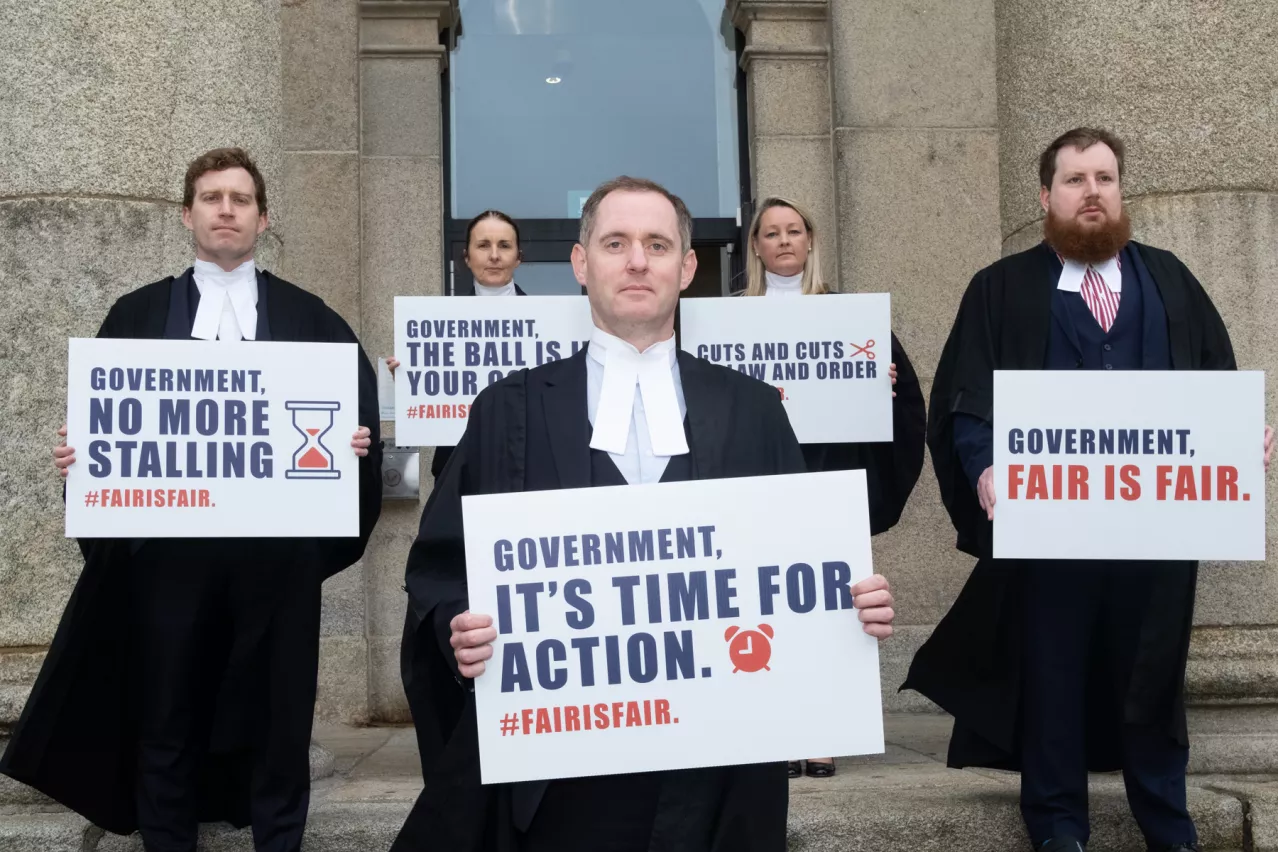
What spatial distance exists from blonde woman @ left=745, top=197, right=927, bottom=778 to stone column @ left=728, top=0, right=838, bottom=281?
81.6 inches

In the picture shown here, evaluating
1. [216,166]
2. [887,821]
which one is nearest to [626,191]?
[216,166]

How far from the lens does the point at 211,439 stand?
4039 mm

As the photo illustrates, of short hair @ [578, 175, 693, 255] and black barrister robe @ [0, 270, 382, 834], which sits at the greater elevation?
short hair @ [578, 175, 693, 255]

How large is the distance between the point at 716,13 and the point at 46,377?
182 inches

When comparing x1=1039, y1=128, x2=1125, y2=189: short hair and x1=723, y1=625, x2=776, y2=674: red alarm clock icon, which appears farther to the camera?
x1=1039, y1=128, x2=1125, y2=189: short hair

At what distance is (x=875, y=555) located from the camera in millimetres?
7227

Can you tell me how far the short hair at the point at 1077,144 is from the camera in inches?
169

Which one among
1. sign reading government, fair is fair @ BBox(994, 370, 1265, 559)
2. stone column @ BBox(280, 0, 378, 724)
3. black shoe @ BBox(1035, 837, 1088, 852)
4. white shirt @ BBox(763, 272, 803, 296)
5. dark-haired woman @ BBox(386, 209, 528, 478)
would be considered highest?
stone column @ BBox(280, 0, 378, 724)

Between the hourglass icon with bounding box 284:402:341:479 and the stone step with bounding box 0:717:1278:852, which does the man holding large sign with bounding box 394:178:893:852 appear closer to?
the hourglass icon with bounding box 284:402:341:479

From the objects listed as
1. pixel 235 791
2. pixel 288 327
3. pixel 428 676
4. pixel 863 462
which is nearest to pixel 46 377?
pixel 288 327

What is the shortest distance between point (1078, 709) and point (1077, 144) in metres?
1.67

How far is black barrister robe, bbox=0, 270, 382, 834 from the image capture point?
4.05 m

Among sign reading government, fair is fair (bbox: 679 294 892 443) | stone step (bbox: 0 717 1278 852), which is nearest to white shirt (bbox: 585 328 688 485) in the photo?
stone step (bbox: 0 717 1278 852)

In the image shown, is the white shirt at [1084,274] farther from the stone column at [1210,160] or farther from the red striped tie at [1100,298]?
the stone column at [1210,160]
